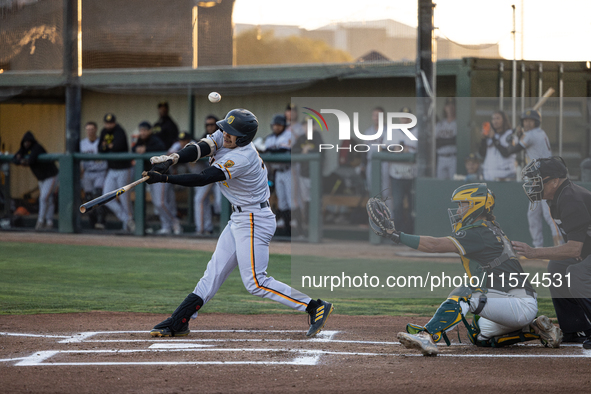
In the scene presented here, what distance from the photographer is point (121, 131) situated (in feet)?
40.0

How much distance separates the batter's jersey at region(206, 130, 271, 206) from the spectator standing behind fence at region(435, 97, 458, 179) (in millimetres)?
5182

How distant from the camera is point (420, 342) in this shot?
4.58 metres

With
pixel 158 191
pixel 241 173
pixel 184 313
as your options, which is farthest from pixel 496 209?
pixel 158 191

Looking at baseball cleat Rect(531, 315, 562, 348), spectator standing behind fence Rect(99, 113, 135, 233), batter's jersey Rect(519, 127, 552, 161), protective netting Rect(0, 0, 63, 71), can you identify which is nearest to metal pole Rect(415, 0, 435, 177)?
batter's jersey Rect(519, 127, 552, 161)

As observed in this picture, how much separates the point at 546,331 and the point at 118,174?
8.53 m

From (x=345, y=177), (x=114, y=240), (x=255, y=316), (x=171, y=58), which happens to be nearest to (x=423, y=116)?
(x=345, y=177)

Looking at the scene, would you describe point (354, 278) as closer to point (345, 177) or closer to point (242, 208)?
point (345, 177)

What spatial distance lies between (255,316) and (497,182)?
336 centimetres

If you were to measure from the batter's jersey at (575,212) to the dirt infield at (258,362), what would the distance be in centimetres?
81

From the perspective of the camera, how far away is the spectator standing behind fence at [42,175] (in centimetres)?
1225

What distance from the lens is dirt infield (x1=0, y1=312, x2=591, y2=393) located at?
12.9 ft

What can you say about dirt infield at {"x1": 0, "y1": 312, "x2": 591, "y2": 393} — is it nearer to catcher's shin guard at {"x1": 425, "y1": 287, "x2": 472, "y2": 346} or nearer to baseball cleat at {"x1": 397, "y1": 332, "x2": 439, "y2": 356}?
baseball cleat at {"x1": 397, "y1": 332, "x2": 439, "y2": 356}

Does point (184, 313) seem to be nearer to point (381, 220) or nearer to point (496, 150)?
point (381, 220)

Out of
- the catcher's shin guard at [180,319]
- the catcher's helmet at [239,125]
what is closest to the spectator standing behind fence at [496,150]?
the catcher's helmet at [239,125]
